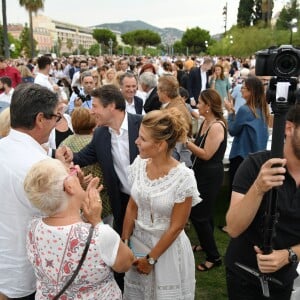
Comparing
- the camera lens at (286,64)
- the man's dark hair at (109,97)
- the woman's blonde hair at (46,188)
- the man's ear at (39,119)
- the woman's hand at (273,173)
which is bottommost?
the woman's blonde hair at (46,188)

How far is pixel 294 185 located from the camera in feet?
5.94

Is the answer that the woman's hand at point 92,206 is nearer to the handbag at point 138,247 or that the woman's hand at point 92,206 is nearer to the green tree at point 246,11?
the handbag at point 138,247

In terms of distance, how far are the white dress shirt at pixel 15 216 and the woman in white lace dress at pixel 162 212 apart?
2.37ft

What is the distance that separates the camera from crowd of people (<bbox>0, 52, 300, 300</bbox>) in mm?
1738

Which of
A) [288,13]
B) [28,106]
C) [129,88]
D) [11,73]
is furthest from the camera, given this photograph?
[288,13]

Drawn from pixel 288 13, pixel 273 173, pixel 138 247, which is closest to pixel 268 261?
pixel 273 173

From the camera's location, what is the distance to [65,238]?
1711 mm

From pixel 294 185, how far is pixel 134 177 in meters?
1.11

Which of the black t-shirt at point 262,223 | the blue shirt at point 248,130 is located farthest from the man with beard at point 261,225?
the blue shirt at point 248,130

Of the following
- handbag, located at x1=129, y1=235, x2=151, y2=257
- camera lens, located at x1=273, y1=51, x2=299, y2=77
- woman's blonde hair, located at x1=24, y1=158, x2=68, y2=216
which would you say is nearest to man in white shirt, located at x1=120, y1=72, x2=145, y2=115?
handbag, located at x1=129, y1=235, x2=151, y2=257

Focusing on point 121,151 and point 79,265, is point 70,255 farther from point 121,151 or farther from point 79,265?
point 121,151

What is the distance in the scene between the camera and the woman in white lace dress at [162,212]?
2367 millimetres

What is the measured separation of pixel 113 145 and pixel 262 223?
1.54m

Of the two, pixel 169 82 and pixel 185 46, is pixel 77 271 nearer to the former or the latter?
pixel 169 82
